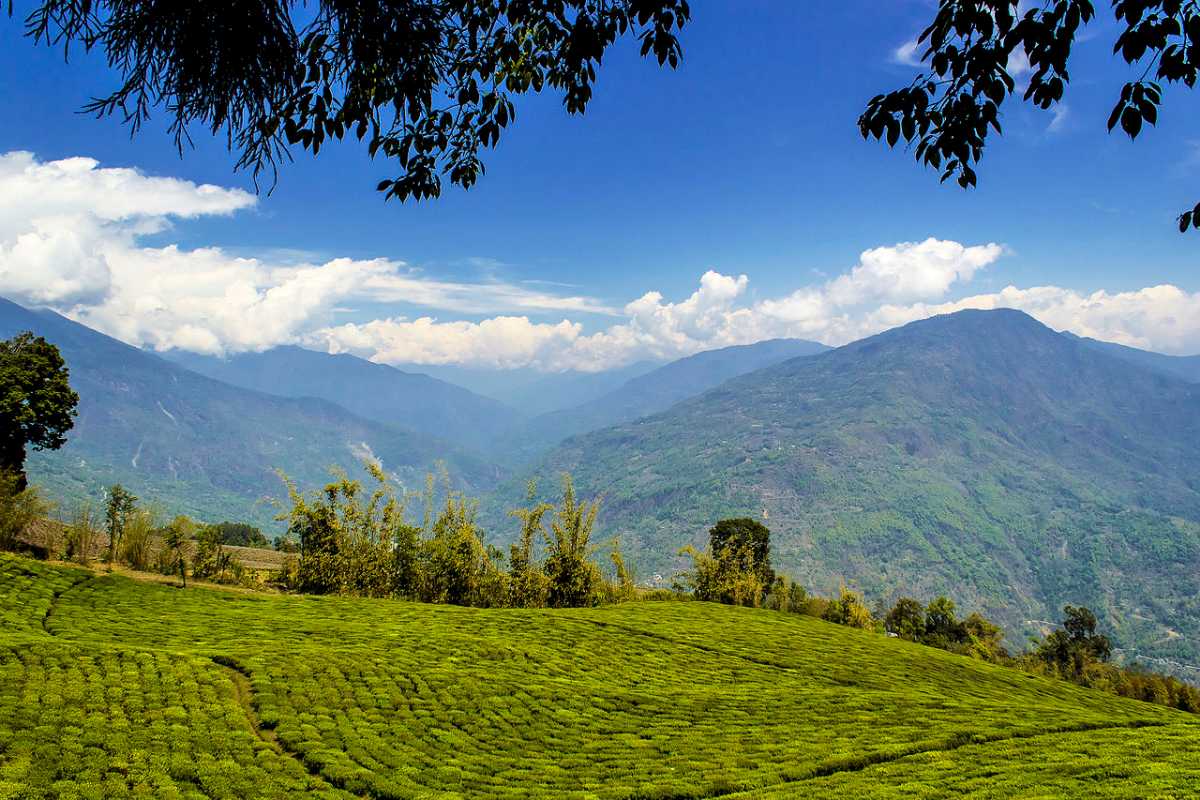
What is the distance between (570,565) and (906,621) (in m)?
41.7

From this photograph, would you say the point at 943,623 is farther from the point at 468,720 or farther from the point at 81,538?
the point at 81,538

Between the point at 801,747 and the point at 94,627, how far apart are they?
1849 centimetres

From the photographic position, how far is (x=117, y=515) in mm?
31312

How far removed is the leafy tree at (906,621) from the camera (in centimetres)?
5606

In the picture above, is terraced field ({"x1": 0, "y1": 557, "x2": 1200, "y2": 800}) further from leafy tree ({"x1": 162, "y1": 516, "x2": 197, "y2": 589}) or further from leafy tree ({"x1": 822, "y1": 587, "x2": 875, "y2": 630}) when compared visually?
leafy tree ({"x1": 822, "y1": 587, "x2": 875, "y2": 630})

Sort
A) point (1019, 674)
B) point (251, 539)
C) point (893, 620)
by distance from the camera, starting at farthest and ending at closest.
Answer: point (251, 539) < point (893, 620) < point (1019, 674)

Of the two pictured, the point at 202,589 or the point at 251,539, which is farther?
the point at 251,539

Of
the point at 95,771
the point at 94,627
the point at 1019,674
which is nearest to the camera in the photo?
the point at 95,771

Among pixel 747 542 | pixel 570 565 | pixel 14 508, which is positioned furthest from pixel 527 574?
pixel 747 542

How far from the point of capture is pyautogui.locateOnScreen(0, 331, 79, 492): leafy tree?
97.5ft

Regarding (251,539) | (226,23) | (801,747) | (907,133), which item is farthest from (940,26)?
(251,539)

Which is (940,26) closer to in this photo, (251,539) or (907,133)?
(907,133)

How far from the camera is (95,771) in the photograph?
8.53 meters

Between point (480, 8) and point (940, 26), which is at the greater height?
point (480, 8)
